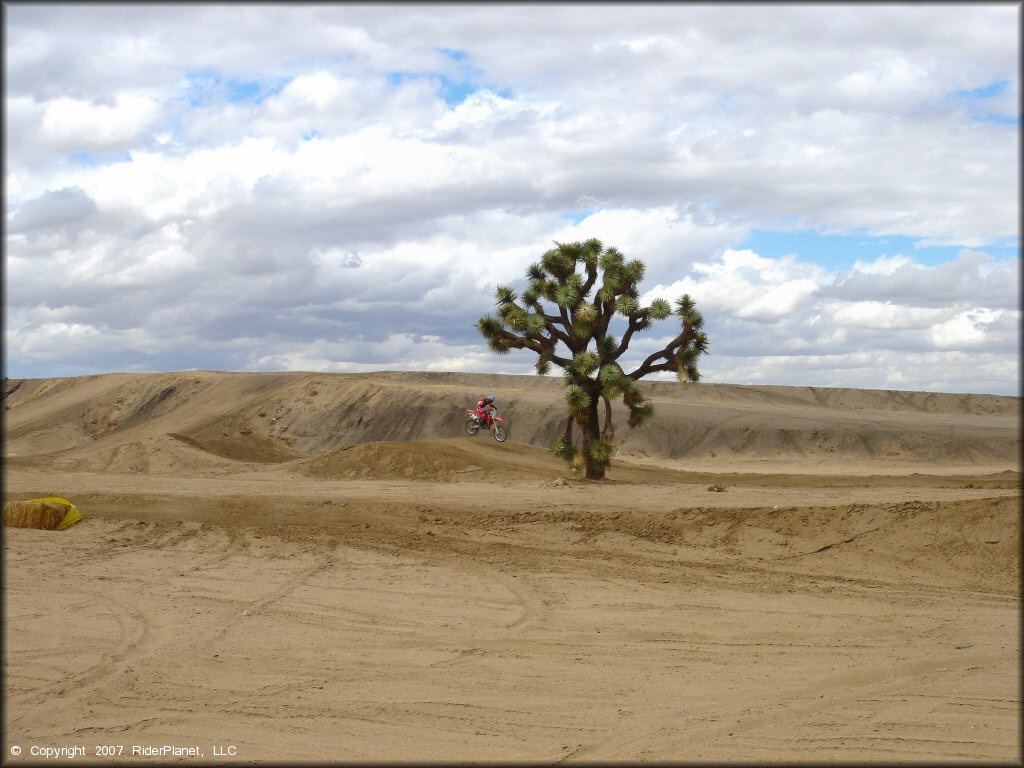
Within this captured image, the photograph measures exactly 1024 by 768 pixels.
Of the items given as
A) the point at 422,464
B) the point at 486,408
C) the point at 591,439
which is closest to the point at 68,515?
the point at 422,464

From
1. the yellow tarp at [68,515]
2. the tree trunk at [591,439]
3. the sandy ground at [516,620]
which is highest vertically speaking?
the tree trunk at [591,439]

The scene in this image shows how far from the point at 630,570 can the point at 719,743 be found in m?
5.44

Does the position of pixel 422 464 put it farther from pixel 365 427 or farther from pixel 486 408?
pixel 365 427

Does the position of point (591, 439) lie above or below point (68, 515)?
above

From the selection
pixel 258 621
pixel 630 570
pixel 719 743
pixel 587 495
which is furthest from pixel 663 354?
pixel 719 743

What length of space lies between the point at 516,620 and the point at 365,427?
29514 mm

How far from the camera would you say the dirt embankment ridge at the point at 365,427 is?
2984 cm

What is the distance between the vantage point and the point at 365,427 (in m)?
38.5

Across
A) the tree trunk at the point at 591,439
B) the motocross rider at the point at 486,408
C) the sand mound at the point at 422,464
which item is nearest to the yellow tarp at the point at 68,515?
the sand mound at the point at 422,464

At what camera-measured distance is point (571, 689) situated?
762 cm

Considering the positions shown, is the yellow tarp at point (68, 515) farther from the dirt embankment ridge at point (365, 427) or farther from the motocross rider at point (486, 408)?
the motocross rider at point (486, 408)

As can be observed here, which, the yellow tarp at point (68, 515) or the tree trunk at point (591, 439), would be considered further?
the tree trunk at point (591, 439)

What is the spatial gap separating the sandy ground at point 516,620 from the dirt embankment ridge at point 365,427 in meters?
7.50

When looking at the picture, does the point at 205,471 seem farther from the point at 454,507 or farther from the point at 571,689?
the point at 571,689
